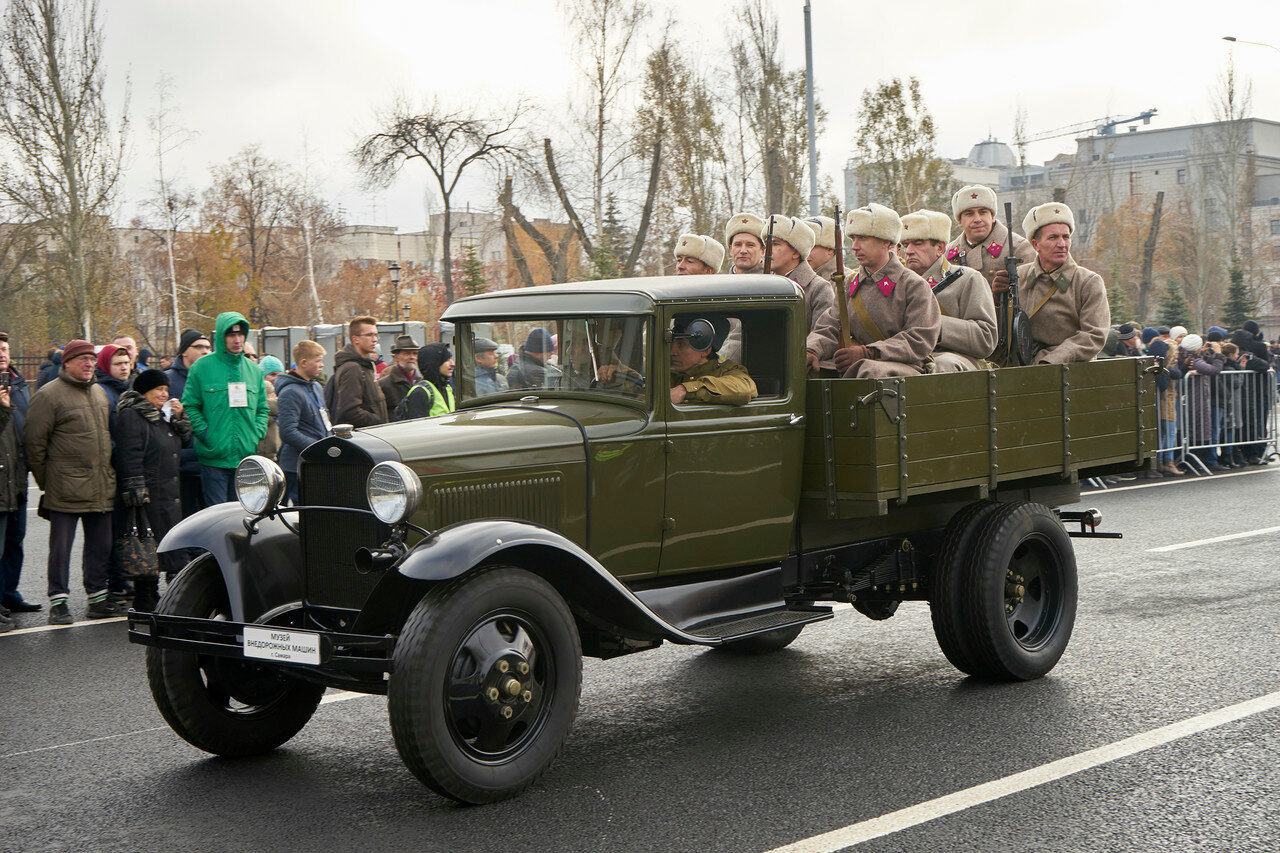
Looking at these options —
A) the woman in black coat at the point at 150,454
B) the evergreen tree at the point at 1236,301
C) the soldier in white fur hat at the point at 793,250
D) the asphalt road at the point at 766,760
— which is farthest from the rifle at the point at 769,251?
the evergreen tree at the point at 1236,301

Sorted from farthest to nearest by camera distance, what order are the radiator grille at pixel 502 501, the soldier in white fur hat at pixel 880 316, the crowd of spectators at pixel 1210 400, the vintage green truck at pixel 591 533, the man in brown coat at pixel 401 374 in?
the crowd of spectators at pixel 1210 400 → the man in brown coat at pixel 401 374 → the soldier in white fur hat at pixel 880 316 → the radiator grille at pixel 502 501 → the vintage green truck at pixel 591 533

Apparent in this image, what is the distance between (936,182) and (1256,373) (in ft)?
70.3

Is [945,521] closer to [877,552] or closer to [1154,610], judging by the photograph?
[877,552]

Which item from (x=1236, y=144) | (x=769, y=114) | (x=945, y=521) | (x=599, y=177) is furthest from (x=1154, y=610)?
(x=1236, y=144)

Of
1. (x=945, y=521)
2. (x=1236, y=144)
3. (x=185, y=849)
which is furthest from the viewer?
(x=1236, y=144)

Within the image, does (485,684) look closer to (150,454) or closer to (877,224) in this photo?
(877,224)

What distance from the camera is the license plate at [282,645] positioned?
4266 mm

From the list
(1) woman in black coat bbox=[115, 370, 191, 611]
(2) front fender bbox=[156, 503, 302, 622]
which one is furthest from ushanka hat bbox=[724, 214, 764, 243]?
(1) woman in black coat bbox=[115, 370, 191, 611]

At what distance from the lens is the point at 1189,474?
15.7 meters

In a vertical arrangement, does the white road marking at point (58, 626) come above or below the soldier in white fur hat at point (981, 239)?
below

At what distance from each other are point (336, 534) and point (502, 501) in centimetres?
66

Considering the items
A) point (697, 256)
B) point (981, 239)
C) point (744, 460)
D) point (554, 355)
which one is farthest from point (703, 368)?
point (981, 239)

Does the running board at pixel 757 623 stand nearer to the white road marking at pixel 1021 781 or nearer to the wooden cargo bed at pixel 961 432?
the wooden cargo bed at pixel 961 432

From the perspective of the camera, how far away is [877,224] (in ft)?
20.3
